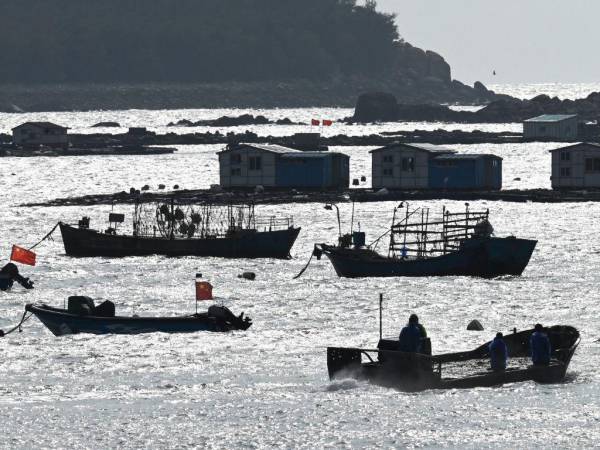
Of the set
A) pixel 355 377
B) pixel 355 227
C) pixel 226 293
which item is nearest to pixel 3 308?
pixel 226 293

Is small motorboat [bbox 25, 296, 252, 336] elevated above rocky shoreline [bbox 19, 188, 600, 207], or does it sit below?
below

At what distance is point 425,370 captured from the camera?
4834 centimetres

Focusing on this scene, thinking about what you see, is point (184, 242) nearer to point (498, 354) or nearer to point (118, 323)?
point (118, 323)

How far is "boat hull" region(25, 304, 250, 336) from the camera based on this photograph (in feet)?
197

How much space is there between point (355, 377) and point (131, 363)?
915 centimetres

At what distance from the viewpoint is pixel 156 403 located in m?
47.8

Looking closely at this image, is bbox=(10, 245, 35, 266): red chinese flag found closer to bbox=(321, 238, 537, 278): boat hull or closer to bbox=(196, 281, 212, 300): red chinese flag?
bbox=(196, 281, 212, 300): red chinese flag

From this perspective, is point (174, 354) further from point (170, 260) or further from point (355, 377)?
point (170, 260)

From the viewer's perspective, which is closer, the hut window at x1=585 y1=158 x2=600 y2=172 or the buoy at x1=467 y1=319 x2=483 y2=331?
the buoy at x1=467 y1=319 x2=483 y2=331

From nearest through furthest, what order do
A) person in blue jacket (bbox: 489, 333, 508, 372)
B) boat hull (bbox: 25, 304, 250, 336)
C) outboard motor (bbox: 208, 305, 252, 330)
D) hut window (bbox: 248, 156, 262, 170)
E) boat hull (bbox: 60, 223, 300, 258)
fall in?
person in blue jacket (bbox: 489, 333, 508, 372)
boat hull (bbox: 25, 304, 250, 336)
outboard motor (bbox: 208, 305, 252, 330)
boat hull (bbox: 60, 223, 300, 258)
hut window (bbox: 248, 156, 262, 170)

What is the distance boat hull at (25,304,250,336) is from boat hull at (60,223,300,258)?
28.7m

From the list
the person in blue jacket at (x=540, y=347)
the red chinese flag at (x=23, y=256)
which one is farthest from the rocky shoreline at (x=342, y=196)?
the person in blue jacket at (x=540, y=347)

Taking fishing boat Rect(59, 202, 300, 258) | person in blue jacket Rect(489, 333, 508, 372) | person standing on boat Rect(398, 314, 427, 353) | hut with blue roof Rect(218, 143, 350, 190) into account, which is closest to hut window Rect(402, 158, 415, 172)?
hut with blue roof Rect(218, 143, 350, 190)

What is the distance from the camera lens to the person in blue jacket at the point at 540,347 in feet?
161
